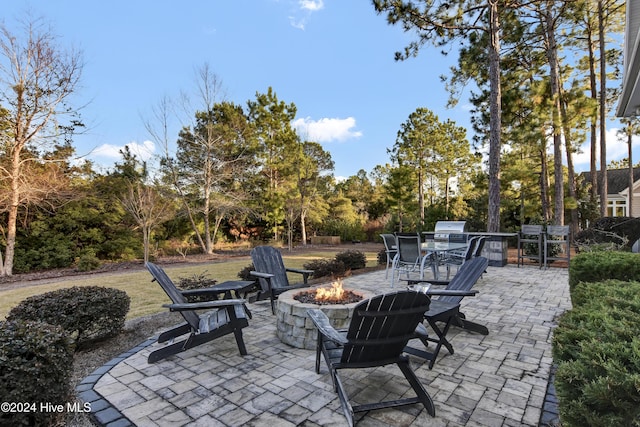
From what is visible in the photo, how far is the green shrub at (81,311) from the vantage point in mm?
3053

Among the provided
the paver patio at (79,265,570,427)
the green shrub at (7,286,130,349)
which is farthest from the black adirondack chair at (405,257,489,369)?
the green shrub at (7,286,130,349)

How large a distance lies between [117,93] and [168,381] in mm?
11234

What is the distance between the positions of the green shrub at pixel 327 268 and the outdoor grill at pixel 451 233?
260 cm

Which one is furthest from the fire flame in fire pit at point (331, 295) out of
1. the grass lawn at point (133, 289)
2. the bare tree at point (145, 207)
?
the bare tree at point (145, 207)

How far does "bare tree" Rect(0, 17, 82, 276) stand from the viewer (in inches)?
346

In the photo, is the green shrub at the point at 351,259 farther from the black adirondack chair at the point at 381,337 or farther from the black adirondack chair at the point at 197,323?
the black adirondack chair at the point at 381,337

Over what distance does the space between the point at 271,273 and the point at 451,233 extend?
508 cm

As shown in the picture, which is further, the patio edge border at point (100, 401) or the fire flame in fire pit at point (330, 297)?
the fire flame in fire pit at point (330, 297)

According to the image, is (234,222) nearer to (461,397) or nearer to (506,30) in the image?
(506,30)

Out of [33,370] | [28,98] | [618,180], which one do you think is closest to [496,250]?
[33,370]

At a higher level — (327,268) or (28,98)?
(28,98)

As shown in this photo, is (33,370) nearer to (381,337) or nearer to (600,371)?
(381,337)

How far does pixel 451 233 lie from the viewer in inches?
308

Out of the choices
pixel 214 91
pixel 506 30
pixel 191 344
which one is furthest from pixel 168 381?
pixel 214 91
